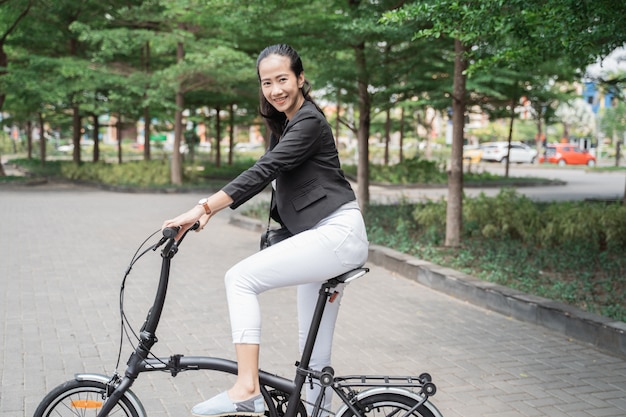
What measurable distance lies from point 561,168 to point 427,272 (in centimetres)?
3625

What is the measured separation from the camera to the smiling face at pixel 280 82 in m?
2.89

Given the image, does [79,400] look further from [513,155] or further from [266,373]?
[513,155]

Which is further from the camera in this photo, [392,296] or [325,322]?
[392,296]

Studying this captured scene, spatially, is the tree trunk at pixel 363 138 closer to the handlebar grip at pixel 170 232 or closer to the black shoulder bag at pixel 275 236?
the black shoulder bag at pixel 275 236

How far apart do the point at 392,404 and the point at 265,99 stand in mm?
1373

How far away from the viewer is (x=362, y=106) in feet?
41.6

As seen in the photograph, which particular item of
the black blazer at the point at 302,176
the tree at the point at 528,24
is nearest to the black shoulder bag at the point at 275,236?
the black blazer at the point at 302,176

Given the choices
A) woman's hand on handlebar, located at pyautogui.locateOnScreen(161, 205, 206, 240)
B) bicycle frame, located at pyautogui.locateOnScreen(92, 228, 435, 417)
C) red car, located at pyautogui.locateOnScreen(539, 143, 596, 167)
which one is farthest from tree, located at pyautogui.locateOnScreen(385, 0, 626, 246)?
red car, located at pyautogui.locateOnScreen(539, 143, 596, 167)

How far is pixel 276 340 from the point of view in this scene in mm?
5863

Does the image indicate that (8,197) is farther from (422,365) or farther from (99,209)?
Result: (422,365)

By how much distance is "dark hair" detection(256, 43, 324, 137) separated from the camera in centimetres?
291

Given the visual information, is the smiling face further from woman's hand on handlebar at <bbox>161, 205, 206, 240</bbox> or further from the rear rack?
the rear rack

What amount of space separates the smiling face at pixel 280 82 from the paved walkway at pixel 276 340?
2.14 meters

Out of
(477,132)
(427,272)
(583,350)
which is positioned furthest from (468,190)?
(477,132)
